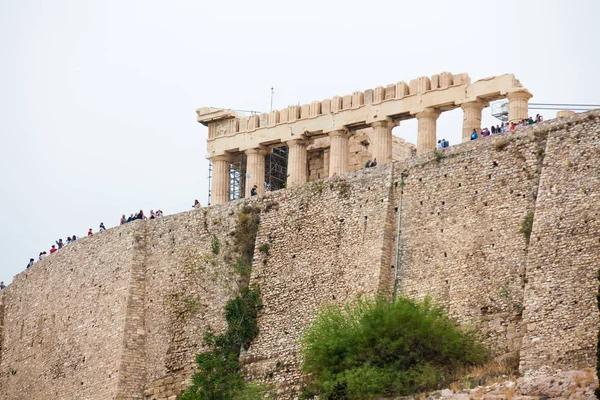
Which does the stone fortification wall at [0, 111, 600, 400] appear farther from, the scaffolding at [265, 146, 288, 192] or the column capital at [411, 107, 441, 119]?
the scaffolding at [265, 146, 288, 192]

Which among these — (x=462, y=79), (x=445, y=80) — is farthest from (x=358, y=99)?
(x=462, y=79)

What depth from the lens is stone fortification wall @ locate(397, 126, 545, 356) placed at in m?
43.6

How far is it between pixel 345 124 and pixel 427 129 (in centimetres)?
348

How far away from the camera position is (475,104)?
52062mm

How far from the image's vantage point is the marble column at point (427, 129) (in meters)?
53.0

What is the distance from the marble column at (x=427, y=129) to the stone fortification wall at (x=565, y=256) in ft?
29.8

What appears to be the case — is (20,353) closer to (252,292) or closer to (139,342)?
(139,342)

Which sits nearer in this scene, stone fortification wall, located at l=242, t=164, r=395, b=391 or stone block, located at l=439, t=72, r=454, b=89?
stone fortification wall, located at l=242, t=164, r=395, b=391

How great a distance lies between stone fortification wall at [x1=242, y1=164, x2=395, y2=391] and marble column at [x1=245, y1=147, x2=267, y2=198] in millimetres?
6225

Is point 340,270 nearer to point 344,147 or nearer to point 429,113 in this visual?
point 429,113

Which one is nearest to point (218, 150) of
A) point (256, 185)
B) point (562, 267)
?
point (256, 185)

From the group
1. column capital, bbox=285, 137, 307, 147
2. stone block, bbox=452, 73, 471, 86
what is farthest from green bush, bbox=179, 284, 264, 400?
stone block, bbox=452, 73, 471, 86

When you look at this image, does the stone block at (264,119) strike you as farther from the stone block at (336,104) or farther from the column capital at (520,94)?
the column capital at (520,94)

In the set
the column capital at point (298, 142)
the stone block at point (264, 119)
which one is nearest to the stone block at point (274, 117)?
the stone block at point (264, 119)
